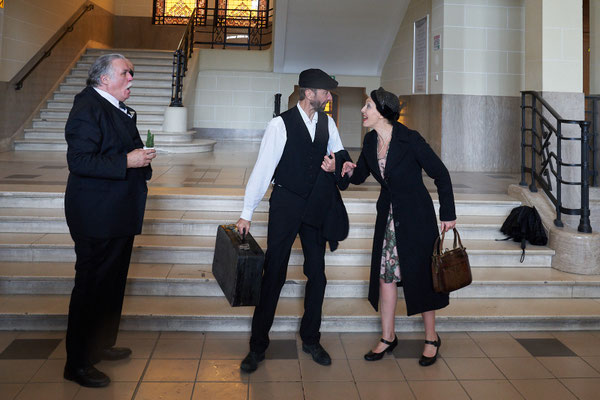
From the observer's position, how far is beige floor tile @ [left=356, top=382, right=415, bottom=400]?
276 centimetres

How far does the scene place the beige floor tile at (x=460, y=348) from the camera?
3314 mm

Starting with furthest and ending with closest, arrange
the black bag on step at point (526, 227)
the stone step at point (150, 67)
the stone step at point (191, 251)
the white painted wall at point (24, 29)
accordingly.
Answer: the stone step at point (150, 67) < the white painted wall at point (24, 29) < the black bag on step at point (526, 227) < the stone step at point (191, 251)

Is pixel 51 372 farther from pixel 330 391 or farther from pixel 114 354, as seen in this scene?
pixel 330 391

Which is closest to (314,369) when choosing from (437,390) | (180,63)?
(437,390)

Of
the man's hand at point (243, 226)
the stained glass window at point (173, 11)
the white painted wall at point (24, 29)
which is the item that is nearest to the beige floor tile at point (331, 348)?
the man's hand at point (243, 226)

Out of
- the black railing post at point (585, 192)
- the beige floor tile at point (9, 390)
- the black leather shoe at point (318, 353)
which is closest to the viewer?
the beige floor tile at point (9, 390)

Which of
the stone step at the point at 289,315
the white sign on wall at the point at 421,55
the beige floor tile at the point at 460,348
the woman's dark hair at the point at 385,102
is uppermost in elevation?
the white sign on wall at the point at 421,55

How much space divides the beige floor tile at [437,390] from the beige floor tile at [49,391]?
1.71m

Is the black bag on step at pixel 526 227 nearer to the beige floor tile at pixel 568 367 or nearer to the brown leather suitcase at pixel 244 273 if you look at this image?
the beige floor tile at pixel 568 367

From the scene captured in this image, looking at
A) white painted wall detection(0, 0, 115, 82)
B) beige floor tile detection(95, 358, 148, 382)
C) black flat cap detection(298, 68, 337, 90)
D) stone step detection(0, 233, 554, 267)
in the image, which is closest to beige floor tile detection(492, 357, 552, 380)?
stone step detection(0, 233, 554, 267)

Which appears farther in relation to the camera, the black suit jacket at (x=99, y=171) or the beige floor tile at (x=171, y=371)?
the beige floor tile at (x=171, y=371)

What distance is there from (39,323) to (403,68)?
7.74 m

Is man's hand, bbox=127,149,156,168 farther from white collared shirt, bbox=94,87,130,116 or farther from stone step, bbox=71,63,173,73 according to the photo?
stone step, bbox=71,63,173,73

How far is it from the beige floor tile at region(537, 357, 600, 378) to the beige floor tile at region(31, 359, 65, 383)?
2.66 metres
